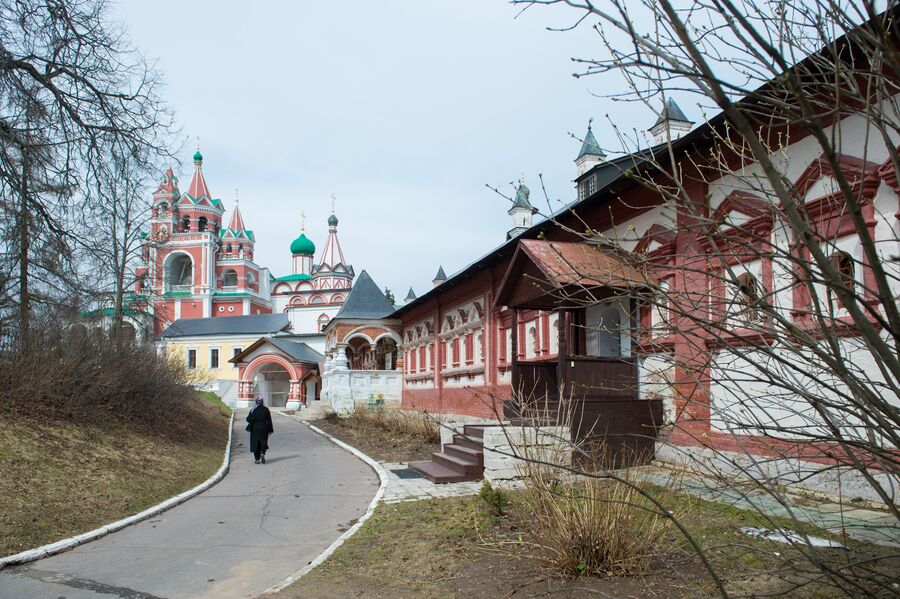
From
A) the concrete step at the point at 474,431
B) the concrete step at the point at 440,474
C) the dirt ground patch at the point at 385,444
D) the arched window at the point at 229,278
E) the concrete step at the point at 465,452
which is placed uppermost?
the arched window at the point at 229,278

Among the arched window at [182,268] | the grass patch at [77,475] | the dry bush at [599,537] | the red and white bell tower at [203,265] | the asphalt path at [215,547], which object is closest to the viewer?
the dry bush at [599,537]

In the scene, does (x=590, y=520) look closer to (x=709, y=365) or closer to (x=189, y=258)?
(x=709, y=365)

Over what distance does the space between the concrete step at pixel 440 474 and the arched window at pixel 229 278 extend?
68.7 m

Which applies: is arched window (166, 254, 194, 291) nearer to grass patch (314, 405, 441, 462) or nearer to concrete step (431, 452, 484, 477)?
grass patch (314, 405, 441, 462)

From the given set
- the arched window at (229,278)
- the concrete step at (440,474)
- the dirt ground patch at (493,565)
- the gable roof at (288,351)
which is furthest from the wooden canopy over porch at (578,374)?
the arched window at (229,278)

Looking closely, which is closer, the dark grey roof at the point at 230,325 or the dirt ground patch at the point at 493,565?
the dirt ground patch at the point at 493,565

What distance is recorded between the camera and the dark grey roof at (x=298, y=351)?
50000 mm

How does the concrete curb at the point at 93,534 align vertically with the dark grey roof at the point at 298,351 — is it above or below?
below

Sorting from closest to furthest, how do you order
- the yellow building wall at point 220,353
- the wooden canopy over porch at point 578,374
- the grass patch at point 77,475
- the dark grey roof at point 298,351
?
the grass patch at point 77,475
the wooden canopy over porch at point 578,374
the dark grey roof at point 298,351
the yellow building wall at point 220,353

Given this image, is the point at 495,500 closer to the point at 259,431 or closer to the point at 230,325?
the point at 259,431

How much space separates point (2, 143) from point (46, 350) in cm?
382

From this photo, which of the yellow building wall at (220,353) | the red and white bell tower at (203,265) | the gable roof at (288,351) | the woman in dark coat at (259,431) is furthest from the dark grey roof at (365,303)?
the red and white bell tower at (203,265)

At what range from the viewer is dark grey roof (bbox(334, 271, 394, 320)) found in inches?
1398

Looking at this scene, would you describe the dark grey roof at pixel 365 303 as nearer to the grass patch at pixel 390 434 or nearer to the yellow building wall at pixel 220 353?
the grass patch at pixel 390 434
